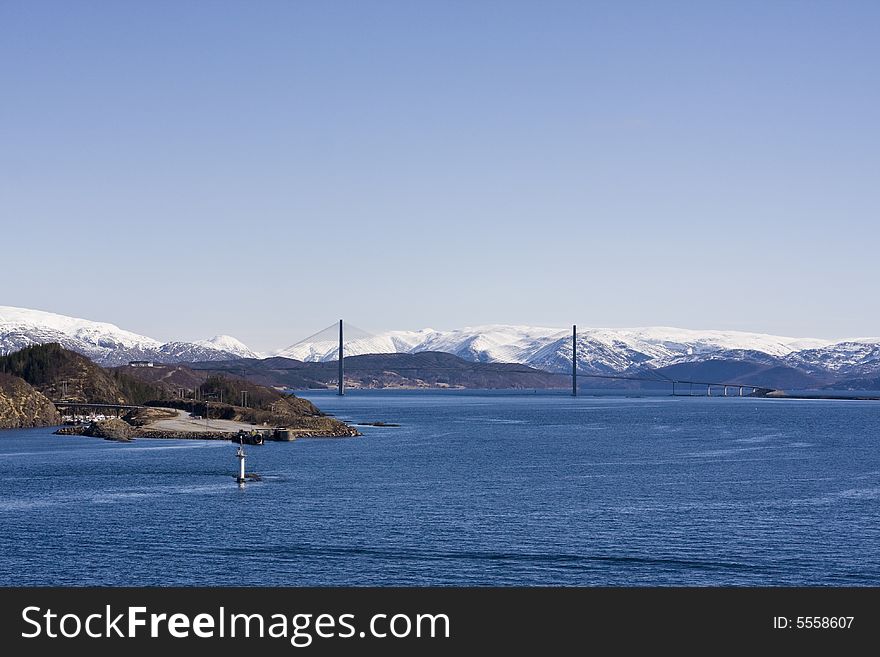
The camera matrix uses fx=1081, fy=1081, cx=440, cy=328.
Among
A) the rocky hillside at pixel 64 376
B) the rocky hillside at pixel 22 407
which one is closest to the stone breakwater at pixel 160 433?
the rocky hillside at pixel 22 407

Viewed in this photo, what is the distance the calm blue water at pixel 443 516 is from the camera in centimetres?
4625

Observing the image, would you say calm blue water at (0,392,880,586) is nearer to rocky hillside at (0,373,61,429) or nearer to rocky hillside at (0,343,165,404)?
rocky hillside at (0,373,61,429)

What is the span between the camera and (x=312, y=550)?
50.8 metres

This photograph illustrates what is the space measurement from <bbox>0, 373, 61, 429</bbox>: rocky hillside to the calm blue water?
4053 centimetres

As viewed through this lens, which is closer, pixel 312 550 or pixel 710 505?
pixel 312 550

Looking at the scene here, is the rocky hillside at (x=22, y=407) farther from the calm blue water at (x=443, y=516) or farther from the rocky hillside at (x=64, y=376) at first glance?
the calm blue water at (x=443, y=516)

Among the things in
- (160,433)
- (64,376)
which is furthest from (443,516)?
(64,376)

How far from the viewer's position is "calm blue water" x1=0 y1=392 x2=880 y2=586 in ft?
152

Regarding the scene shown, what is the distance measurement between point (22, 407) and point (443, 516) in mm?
112438
